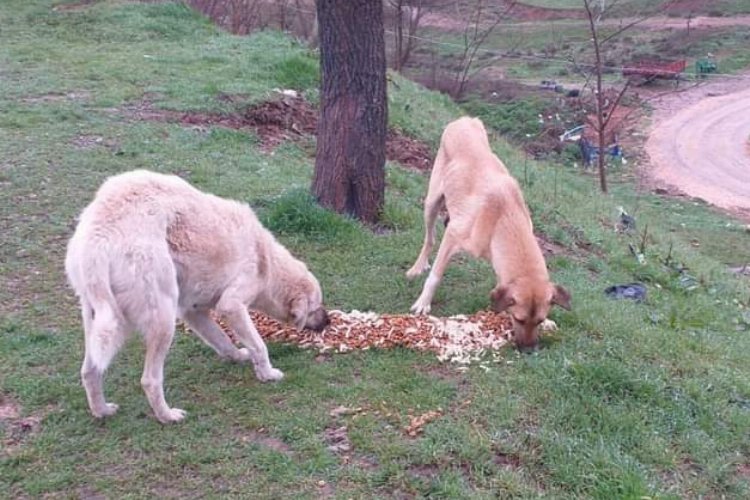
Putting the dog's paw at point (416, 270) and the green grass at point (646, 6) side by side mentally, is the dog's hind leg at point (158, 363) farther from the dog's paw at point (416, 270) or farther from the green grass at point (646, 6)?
the green grass at point (646, 6)

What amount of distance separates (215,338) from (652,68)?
126 ft

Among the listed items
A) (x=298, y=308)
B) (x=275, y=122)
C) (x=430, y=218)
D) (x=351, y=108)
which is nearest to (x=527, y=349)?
(x=298, y=308)

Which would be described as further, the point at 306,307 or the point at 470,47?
the point at 470,47

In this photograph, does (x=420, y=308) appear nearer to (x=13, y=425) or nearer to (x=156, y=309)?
(x=156, y=309)

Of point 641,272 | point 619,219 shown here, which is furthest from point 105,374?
point 619,219

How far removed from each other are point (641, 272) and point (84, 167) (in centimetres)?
627

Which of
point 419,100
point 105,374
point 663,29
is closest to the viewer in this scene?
point 105,374

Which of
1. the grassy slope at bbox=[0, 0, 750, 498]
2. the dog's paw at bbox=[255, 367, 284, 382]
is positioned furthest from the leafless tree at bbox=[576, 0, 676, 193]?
the dog's paw at bbox=[255, 367, 284, 382]

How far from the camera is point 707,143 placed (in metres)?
30.8

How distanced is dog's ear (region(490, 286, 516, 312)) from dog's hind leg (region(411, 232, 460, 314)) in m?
0.91

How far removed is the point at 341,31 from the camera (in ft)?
28.6

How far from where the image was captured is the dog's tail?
487cm

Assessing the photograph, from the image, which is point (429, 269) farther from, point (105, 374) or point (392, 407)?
point (105, 374)

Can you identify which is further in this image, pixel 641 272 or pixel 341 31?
pixel 641 272
